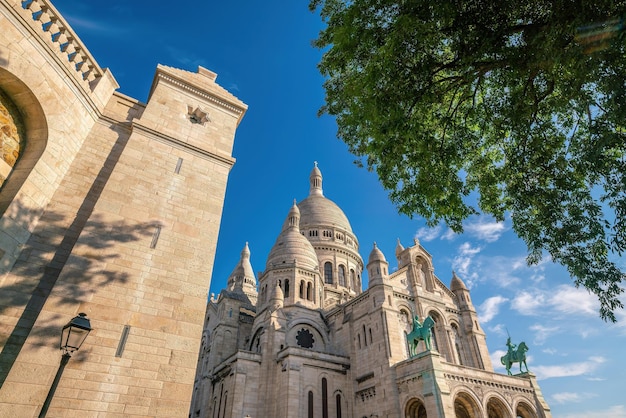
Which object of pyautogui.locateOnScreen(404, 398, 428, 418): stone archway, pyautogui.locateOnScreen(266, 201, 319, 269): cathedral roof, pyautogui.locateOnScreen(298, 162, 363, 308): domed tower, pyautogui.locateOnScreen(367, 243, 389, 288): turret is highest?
pyautogui.locateOnScreen(298, 162, 363, 308): domed tower

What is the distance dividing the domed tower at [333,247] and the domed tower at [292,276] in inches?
181

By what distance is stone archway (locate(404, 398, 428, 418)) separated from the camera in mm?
21266

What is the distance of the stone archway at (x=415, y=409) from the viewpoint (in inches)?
837

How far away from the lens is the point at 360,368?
25.8 m

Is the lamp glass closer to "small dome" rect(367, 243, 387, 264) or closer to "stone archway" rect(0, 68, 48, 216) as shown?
"stone archway" rect(0, 68, 48, 216)

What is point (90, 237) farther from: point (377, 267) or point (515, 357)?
point (515, 357)

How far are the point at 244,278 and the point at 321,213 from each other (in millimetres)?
16823

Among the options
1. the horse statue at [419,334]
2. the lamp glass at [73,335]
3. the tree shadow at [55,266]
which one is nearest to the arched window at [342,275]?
the horse statue at [419,334]

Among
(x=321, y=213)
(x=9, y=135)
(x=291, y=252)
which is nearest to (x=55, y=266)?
(x=9, y=135)

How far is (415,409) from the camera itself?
854 inches

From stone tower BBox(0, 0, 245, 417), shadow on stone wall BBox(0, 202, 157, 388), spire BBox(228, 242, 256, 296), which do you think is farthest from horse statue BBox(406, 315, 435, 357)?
spire BBox(228, 242, 256, 296)

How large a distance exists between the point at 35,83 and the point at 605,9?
11.8m

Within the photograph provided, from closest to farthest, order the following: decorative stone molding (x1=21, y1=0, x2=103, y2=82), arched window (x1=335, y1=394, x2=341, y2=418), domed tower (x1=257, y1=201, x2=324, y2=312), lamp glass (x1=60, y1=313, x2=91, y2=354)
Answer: lamp glass (x1=60, y1=313, x2=91, y2=354), decorative stone molding (x1=21, y1=0, x2=103, y2=82), arched window (x1=335, y1=394, x2=341, y2=418), domed tower (x1=257, y1=201, x2=324, y2=312)

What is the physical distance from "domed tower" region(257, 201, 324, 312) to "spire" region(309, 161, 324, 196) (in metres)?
20.2
